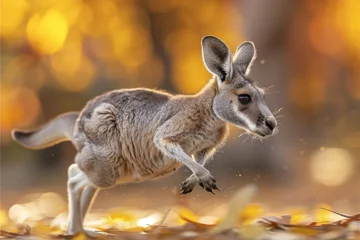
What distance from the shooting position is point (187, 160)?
5113 millimetres

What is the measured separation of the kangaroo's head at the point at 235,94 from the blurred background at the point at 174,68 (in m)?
6.14

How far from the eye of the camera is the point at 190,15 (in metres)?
17.2

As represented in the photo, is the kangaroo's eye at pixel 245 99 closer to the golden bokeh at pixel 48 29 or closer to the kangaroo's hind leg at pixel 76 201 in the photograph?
the kangaroo's hind leg at pixel 76 201

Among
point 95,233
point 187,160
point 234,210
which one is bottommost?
point 234,210

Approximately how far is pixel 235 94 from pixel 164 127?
1.81ft

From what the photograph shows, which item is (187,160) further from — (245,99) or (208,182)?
(245,99)

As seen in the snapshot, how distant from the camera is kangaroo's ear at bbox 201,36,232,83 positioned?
5.26m

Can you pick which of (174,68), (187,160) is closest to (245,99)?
(187,160)

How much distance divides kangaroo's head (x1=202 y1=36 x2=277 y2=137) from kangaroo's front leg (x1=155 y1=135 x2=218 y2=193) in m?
0.39

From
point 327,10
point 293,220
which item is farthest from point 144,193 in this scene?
point 327,10

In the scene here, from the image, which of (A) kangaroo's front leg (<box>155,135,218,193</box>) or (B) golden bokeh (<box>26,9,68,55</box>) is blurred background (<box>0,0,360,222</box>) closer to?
(B) golden bokeh (<box>26,9,68,55</box>)

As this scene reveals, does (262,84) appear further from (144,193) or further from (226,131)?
(226,131)

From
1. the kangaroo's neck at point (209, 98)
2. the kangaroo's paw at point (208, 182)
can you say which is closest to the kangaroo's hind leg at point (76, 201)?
the kangaroo's neck at point (209, 98)

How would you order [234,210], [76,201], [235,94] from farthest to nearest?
1. [76,201]
2. [235,94]
3. [234,210]
